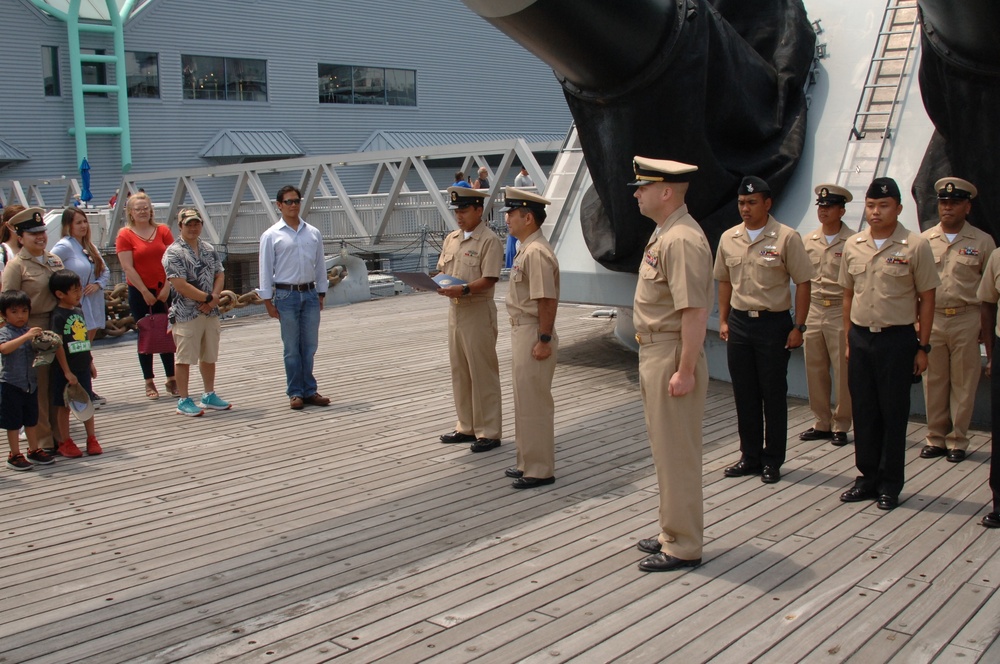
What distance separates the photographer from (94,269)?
24.3 ft

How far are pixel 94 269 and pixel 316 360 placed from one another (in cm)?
237

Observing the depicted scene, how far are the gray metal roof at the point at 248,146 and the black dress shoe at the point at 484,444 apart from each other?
25.8 metres

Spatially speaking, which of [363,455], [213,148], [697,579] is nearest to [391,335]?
[363,455]

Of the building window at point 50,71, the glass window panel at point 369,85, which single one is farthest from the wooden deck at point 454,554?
the glass window panel at point 369,85

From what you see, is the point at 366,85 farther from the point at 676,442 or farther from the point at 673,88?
the point at 676,442

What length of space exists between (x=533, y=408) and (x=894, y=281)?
1.87 metres

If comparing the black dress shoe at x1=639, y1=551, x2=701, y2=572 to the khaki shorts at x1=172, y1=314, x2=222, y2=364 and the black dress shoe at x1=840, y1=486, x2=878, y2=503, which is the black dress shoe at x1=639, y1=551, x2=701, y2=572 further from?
the khaki shorts at x1=172, y1=314, x2=222, y2=364

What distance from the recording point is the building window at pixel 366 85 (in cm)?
3269

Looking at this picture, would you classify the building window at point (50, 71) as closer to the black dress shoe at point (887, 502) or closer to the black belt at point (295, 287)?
the black belt at point (295, 287)

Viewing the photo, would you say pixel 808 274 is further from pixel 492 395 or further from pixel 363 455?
pixel 363 455

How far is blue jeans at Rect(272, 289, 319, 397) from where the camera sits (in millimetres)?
7188

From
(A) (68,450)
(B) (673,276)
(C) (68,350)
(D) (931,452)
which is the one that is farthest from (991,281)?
(A) (68,450)

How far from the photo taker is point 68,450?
5.96 metres

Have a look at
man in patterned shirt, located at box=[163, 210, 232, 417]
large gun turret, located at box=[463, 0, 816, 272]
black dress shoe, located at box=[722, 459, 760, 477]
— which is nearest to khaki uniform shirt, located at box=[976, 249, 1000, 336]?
black dress shoe, located at box=[722, 459, 760, 477]
